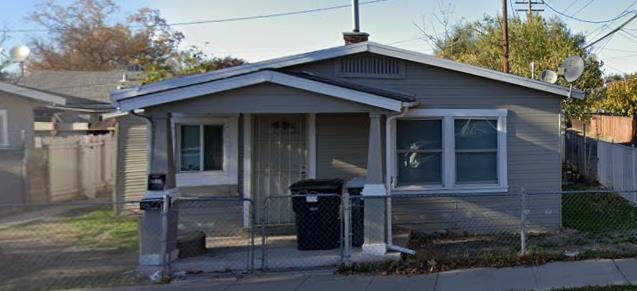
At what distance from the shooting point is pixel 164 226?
7500 millimetres

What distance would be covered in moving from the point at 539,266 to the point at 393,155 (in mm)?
3425

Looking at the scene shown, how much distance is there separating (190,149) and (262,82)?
11.3 ft

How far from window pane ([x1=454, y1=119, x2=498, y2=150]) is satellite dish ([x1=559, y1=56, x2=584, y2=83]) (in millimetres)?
1948

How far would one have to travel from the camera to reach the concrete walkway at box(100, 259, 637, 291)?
6.82 m

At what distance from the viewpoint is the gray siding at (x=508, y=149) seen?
1029 centimetres

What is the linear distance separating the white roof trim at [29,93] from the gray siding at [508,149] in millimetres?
8754

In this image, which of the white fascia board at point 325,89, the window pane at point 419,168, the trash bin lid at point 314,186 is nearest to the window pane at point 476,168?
the window pane at point 419,168

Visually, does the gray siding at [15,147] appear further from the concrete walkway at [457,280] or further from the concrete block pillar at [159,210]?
the concrete walkway at [457,280]

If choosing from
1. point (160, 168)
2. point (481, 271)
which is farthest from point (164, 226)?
point (481, 271)

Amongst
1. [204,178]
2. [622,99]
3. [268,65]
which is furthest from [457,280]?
[622,99]

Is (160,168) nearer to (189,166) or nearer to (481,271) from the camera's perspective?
(189,166)

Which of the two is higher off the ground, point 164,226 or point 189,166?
point 189,166

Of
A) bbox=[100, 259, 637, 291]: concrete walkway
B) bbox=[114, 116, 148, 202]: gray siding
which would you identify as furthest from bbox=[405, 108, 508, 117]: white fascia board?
bbox=[114, 116, 148, 202]: gray siding

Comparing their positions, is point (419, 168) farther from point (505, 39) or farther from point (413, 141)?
point (505, 39)
